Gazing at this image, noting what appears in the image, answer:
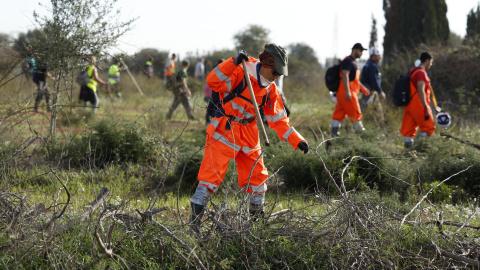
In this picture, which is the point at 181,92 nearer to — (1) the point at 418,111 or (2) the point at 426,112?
(1) the point at 418,111

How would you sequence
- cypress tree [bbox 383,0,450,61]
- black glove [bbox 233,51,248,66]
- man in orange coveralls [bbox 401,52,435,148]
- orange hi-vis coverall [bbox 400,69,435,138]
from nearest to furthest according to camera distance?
black glove [bbox 233,51,248,66], man in orange coveralls [bbox 401,52,435,148], orange hi-vis coverall [bbox 400,69,435,138], cypress tree [bbox 383,0,450,61]

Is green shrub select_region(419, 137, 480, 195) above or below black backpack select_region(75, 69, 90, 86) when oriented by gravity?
below

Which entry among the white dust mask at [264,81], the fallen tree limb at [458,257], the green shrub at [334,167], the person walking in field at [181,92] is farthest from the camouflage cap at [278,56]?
the person walking in field at [181,92]

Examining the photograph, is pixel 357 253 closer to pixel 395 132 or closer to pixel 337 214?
pixel 337 214

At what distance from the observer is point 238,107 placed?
408 centimetres

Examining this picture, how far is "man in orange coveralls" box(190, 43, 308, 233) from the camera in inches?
157

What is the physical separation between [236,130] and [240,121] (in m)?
0.08

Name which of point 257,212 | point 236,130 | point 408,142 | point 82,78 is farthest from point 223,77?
point 82,78

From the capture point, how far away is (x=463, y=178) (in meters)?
6.00

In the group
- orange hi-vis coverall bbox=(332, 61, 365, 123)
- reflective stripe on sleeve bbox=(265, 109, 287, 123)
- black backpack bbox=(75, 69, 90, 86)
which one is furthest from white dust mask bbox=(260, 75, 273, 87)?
black backpack bbox=(75, 69, 90, 86)

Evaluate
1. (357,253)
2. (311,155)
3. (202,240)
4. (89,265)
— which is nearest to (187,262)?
(202,240)

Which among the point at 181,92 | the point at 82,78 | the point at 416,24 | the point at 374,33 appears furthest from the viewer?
the point at 374,33

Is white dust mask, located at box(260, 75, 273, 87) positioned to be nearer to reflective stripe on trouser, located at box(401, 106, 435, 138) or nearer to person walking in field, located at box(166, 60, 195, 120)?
reflective stripe on trouser, located at box(401, 106, 435, 138)

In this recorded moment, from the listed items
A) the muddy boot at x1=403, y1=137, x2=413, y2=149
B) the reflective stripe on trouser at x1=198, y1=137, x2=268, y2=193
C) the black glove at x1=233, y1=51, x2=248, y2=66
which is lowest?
the muddy boot at x1=403, y1=137, x2=413, y2=149
